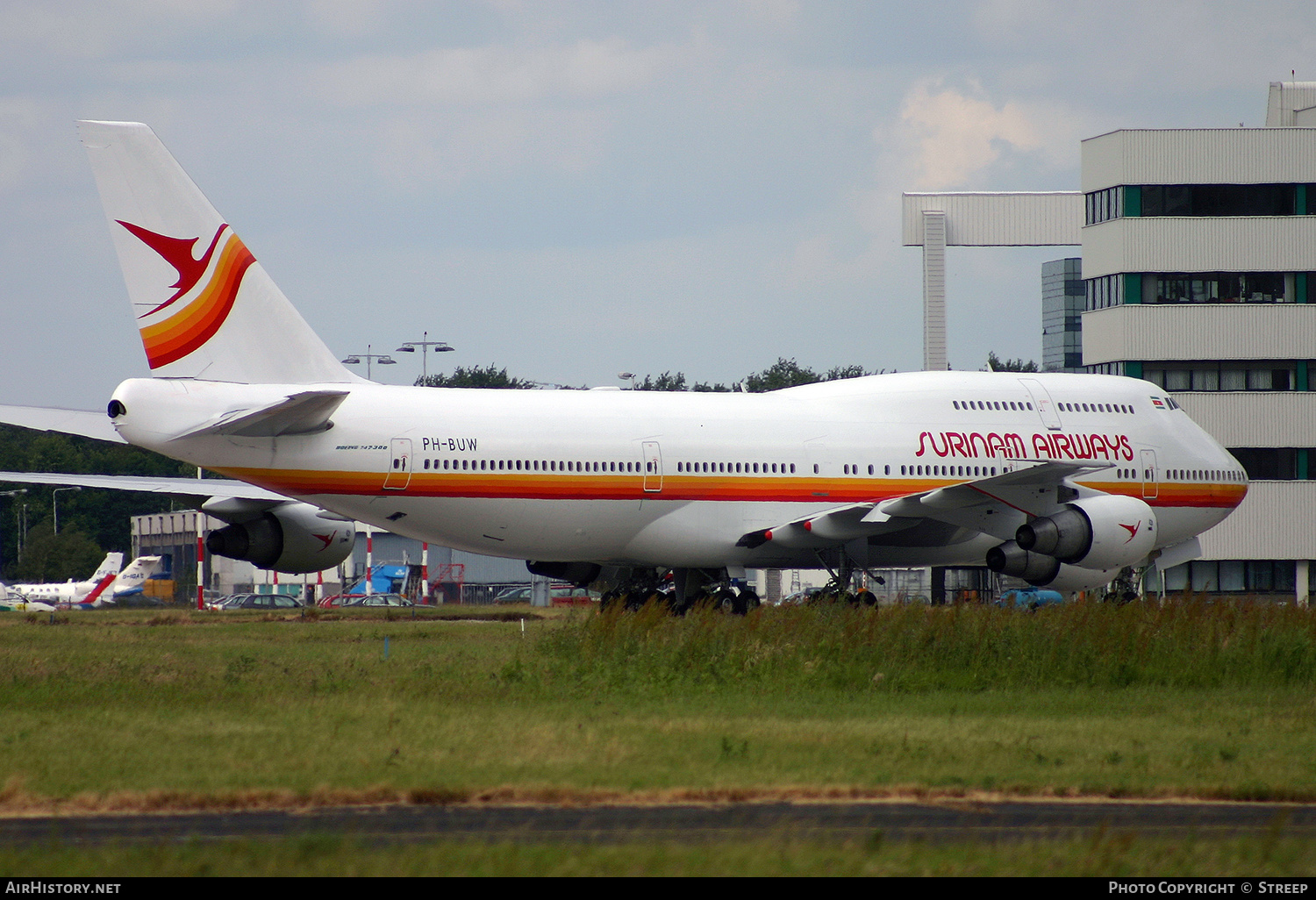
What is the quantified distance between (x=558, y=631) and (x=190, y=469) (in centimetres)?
11033

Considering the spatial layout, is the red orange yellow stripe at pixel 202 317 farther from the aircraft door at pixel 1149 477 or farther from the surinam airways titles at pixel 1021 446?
the aircraft door at pixel 1149 477

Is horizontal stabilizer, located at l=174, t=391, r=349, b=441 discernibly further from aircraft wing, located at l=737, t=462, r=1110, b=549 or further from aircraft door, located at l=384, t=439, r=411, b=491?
aircraft wing, located at l=737, t=462, r=1110, b=549

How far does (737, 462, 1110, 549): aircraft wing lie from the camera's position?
2819cm

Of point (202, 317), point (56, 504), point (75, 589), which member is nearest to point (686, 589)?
point (202, 317)

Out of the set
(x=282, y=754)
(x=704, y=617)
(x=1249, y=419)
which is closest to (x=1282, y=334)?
(x=1249, y=419)

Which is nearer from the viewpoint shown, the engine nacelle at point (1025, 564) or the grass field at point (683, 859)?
the grass field at point (683, 859)

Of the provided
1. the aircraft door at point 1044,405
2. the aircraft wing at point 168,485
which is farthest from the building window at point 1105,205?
the aircraft wing at point 168,485

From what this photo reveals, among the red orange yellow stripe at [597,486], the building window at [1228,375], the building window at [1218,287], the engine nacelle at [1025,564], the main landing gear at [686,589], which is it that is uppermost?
the building window at [1218,287]

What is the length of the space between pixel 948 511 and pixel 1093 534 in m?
2.76

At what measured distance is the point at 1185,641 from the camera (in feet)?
66.2

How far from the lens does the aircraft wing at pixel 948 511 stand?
2819 cm

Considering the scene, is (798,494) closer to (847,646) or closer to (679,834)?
(847,646)

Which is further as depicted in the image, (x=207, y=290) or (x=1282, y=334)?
(x=1282, y=334)

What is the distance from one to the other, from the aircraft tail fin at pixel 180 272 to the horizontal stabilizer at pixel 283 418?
138 centimetres
